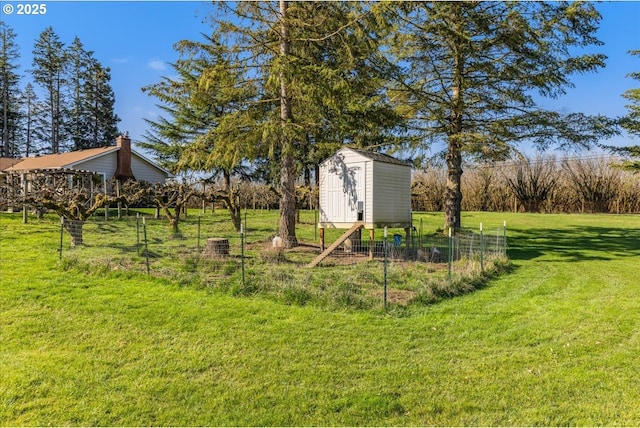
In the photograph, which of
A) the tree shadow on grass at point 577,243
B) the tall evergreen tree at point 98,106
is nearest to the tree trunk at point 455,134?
the tree shadow on grass at point 577,243

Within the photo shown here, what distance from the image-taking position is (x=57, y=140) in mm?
40719

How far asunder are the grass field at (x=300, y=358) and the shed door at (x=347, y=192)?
4.20 meters

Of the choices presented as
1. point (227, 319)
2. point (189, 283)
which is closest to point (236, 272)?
point (189, 283)

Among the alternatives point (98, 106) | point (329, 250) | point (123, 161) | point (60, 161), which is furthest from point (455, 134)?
point (98, 106)

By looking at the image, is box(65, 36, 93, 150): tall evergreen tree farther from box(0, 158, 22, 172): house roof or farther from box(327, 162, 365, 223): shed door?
box(327, 162, 365, 223): shed door

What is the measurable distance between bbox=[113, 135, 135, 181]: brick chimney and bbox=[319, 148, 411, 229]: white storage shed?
18.3 meters

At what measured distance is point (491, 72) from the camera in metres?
12.8

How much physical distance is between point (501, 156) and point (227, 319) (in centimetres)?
1083

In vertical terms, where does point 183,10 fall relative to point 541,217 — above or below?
above

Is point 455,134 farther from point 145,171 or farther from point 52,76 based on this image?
point 52,76

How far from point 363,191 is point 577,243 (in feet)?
32.1

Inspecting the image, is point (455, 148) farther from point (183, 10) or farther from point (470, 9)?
point (183, 10)

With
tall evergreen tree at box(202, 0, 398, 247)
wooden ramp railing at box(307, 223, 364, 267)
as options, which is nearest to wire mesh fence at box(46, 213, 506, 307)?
wooden ramp railing at box(307, 223, 364, 267)

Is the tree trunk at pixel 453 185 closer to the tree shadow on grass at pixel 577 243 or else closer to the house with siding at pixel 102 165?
the tree shadow on grass at pixel 577 243
